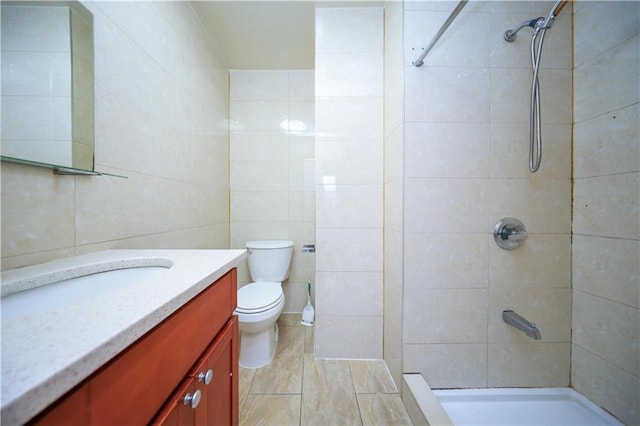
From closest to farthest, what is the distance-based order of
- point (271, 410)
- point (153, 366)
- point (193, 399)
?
point (153, 366), point (193, 399), point (271, 410)

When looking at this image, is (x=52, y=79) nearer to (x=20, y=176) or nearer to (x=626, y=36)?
(x=20, y=176)

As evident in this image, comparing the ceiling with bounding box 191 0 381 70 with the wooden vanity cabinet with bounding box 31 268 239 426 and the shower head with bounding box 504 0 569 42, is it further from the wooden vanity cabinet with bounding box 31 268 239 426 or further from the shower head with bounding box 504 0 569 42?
the wooden vanity cabinet with bounding box 31 268 239 426

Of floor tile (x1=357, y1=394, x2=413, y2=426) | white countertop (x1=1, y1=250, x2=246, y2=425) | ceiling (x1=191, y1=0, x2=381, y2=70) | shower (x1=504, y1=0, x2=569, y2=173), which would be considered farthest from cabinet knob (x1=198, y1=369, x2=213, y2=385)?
ceiling (x1=191, y1=0, x2=381, y2=70)

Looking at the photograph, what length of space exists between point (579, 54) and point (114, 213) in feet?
7.11

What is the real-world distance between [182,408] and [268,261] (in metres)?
1.27

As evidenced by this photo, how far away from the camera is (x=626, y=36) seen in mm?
886

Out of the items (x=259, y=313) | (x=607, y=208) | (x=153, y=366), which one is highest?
(x=607, y=208)

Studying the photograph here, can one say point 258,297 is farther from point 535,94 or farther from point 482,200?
point 535,94

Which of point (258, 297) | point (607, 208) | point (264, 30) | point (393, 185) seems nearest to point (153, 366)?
point (258, 297)

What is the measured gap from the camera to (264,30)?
1.54m

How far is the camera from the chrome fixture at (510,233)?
1059mm

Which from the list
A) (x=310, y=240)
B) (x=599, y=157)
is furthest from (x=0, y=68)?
(x=599, y=157)

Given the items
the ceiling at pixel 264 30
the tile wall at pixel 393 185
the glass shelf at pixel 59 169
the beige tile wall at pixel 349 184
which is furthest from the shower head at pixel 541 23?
the glass shelf at pixel 59 169

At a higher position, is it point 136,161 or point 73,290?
point 136,161
